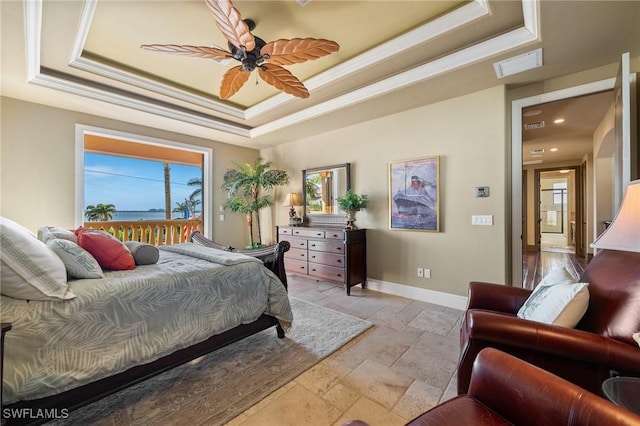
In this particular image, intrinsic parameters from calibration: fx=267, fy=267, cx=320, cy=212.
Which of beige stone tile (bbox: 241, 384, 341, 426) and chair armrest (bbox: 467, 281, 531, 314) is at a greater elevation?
chair armrest (bbox: 467, 281, 531, 314)

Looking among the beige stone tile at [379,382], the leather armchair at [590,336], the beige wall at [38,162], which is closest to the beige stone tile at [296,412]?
the beige stone tile at [379,382]

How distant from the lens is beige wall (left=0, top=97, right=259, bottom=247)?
311 cm

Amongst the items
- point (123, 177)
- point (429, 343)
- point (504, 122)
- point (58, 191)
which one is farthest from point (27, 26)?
point (123, 177)

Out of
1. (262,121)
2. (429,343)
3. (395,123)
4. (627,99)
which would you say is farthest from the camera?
(262,121)

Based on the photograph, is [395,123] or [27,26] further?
[395,123]

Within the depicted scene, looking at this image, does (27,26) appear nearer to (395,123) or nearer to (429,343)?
(395,123)

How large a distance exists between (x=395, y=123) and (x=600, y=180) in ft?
14.2

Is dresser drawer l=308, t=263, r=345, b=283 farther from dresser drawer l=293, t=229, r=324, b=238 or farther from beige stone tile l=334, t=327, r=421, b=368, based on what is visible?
beige stone tile l=334, t=327, r=421, b=368

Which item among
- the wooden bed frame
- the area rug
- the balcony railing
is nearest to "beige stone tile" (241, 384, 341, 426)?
the area rug

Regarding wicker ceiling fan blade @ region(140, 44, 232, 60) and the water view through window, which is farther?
the water view through window

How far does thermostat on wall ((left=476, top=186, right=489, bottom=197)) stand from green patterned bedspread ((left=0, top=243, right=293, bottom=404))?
8.41 ft

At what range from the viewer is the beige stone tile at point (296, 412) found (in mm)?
1524

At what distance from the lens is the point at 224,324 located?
1.97m

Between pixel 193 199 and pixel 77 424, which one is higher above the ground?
pixel 193 199
